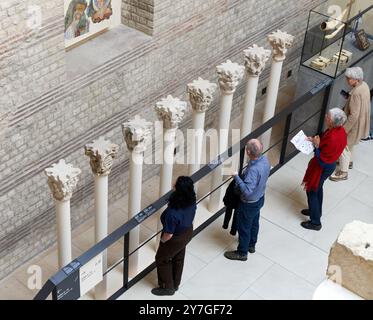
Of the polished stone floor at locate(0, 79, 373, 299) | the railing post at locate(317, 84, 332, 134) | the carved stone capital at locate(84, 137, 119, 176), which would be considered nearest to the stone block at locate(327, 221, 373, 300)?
the carved stone capital at locate(84, 137, 119, 176)

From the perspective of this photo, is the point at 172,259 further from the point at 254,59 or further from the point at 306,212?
the point at 254,59

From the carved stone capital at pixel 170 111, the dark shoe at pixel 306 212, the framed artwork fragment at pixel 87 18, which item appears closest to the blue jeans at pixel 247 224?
the dark shoe at pixel 306 212

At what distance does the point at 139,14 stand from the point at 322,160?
2.63 metres

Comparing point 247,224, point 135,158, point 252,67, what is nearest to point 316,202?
point 247,224

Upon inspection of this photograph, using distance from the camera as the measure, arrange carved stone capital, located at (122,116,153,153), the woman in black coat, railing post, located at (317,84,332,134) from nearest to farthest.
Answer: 1. the woman in black coat
2. carved stone capital, located at (122,116,153,153)
3. railing post, located at (317,84,332,134)

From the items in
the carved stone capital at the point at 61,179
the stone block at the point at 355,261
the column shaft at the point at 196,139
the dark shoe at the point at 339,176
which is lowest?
the dark shoe at the point at 339,176

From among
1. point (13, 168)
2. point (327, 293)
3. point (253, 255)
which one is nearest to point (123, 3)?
point (13, 168)

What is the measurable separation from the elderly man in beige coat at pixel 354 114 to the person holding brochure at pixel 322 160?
765 mm

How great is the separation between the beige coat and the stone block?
194 inches

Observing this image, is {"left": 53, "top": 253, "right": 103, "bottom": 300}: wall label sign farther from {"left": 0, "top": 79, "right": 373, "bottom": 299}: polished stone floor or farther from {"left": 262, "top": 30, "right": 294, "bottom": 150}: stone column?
{"left": 262, "top": 30, "right": 294, "bottom": 150}: stone column

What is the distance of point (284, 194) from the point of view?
30.9 feet

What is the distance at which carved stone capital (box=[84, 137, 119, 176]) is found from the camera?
7.34 metres

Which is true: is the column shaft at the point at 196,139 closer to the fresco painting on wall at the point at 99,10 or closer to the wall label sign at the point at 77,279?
the fresco painting on wall at the point at 99,10

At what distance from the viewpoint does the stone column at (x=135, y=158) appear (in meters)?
7.50
